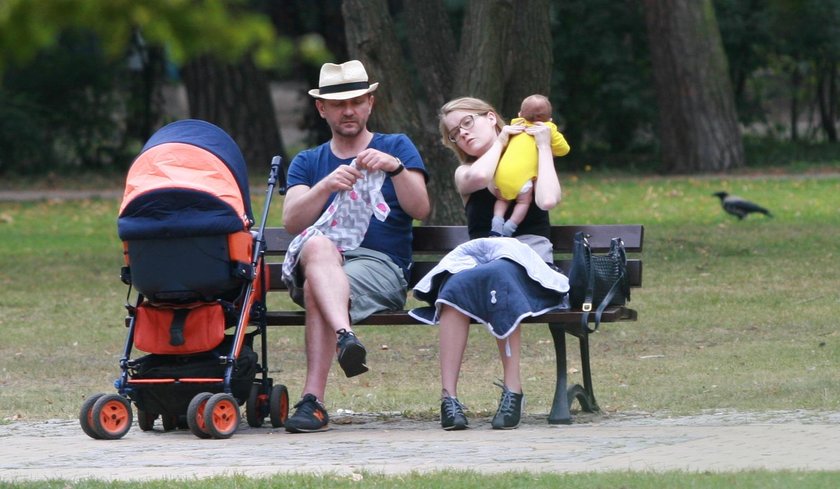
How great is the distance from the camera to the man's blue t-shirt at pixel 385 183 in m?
7.25

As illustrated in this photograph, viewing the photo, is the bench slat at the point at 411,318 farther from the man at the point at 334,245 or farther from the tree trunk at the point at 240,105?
the tree trunk at the point at 240,105

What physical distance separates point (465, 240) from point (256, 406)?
1432 mm

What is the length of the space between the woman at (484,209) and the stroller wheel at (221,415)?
91 centimetres

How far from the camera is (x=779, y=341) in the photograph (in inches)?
376

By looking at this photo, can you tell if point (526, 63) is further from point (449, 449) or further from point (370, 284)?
point (449, 449)

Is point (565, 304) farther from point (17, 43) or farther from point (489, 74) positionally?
point (489, 74)

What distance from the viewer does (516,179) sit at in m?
→ 7.08

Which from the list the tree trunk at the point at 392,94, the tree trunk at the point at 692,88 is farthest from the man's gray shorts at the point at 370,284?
the tree trunk at the point at 692,88

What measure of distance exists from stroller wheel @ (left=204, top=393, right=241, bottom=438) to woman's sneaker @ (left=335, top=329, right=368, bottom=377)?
0.51 metres

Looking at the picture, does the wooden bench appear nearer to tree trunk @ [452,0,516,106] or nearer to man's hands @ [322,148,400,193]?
man's hands @ [322,148,400,193]

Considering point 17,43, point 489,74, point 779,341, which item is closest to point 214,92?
point 489,74

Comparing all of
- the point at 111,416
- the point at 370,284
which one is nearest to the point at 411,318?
the point at 370,284

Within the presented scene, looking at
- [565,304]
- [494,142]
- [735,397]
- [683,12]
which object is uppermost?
[683,12]

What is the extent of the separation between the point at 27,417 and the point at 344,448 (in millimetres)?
2189
